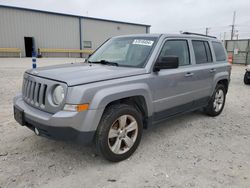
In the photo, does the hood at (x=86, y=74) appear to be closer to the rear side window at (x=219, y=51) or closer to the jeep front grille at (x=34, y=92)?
the jeep front grille at (x=34, y=92)

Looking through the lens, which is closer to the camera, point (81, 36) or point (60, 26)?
point (60, 26)

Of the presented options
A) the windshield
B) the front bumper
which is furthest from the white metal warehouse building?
the front bumper

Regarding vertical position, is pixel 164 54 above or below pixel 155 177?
above

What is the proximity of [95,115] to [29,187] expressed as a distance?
111 cm

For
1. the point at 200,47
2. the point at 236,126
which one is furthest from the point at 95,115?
the point at 236,126

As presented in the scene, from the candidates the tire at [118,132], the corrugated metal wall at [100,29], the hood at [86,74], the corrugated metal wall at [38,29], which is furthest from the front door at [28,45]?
the tire at [118,132]

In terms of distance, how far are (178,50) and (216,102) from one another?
1.99 metres

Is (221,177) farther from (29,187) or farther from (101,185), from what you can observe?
(29,187)

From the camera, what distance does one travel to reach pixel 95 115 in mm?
2555

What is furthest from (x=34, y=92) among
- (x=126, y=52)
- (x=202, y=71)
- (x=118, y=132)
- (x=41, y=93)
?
(x=202, y=71)

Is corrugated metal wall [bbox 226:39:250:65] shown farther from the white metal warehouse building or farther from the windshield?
the windshield

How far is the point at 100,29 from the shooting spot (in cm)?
2856

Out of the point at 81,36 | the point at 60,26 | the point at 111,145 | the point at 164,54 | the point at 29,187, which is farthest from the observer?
the point at 81,36

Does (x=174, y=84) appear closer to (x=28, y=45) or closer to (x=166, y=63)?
(x=166, y=63)
